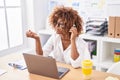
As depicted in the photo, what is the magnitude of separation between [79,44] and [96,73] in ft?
1.32

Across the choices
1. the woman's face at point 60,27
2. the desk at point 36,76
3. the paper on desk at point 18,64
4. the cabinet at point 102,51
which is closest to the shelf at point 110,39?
the cabinet at point 102,51

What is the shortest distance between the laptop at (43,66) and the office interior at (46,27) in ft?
2.93

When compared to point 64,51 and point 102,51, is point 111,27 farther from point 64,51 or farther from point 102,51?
point 64,51

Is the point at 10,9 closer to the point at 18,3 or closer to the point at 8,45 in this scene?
the point at 18,3

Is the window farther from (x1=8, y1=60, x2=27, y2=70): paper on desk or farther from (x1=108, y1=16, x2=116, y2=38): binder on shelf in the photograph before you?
(x1=108, y1=16, x2=116, y2=38): binder on shelf

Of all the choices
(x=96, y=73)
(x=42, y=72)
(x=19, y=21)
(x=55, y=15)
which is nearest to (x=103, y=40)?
(x=55, y=15)

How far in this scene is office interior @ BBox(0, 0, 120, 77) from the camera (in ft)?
7.74

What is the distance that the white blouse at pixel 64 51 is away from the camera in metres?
1.62

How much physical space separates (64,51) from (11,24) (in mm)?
1231

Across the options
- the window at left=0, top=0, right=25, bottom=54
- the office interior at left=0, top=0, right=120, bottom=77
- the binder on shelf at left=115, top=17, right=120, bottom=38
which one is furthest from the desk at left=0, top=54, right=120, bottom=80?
the window at left=0, top=0, right=25, bottom=54

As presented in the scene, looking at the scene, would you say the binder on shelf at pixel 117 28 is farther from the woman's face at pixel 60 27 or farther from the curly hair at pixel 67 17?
the woman's face at pixel 60 27

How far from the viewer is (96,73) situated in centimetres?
141

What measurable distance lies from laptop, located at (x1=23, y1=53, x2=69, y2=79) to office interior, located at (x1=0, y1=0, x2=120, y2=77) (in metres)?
0.89

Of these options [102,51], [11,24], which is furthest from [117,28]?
[11,24]
